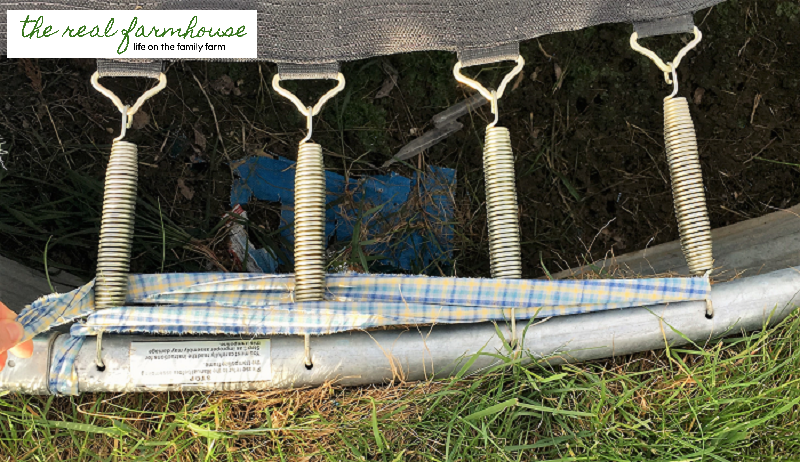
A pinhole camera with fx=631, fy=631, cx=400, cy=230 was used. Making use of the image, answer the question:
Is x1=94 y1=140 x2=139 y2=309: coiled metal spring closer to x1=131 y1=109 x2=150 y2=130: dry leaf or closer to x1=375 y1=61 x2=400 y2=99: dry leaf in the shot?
x1=131 y1=109 x2=150 y2=130: dry leaf

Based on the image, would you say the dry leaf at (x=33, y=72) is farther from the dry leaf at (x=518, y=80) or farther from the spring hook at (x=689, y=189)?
the spring hook at (x=689, y=189)

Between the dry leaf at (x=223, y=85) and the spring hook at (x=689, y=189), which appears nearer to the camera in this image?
the spring hook at (x=689, y=189)

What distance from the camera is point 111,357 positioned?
1.08m

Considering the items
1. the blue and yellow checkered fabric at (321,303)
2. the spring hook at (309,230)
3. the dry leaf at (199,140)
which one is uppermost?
the dry leaf at (199,140)

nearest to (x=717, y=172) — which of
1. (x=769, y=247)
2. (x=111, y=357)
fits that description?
(x=769, y=247)

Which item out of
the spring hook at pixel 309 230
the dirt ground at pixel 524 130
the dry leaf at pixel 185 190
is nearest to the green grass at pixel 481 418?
the spring hook at pixel 309 230

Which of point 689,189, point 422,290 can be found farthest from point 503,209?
point 689,189

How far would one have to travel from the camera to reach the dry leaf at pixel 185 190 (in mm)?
1453

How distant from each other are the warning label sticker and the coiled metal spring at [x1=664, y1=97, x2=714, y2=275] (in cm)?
78

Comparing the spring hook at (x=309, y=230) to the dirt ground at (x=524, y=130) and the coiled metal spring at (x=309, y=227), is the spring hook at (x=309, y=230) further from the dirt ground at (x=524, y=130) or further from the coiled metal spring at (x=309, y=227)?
the dirt ground at (x=524, y=130)

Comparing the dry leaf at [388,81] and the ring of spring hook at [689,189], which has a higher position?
the dry leaf at [388,81]

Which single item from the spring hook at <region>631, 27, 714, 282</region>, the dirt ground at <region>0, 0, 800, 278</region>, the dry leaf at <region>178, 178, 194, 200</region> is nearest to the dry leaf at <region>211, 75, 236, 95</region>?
the dirt ground at <region>0, 0, 800, 278</region>

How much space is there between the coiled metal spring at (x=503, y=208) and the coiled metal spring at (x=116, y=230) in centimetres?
64

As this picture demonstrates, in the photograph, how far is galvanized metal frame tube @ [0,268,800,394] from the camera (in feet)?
3.59
